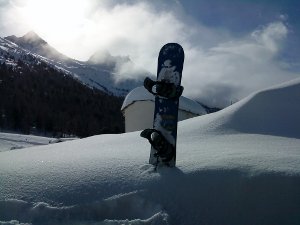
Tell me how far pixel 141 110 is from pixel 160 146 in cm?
1547

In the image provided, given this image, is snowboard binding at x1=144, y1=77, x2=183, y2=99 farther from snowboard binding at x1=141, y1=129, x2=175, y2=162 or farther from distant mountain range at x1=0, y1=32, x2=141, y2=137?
distant mountain range at x1=0, y1=32, x2=141, y2=137

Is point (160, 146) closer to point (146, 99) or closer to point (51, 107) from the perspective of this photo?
point (146, 99)

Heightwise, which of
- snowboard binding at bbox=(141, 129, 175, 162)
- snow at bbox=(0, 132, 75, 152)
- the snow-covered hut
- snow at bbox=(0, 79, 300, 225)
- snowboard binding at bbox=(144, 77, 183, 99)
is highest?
the snow-covered hut

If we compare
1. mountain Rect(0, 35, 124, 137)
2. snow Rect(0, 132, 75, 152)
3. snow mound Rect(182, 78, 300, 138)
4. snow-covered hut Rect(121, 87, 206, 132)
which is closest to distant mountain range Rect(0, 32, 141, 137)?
mountain Rect(0, 35, 124, 137)

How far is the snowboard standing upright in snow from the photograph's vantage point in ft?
13.8

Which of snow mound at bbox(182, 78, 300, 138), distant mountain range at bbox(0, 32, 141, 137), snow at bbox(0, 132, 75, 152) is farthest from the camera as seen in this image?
distant mountain range at bbox(0, 32, 141, 137)

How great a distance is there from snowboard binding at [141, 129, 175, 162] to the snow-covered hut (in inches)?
569

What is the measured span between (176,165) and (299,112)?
292cm

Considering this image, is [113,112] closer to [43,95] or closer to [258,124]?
[43,95]

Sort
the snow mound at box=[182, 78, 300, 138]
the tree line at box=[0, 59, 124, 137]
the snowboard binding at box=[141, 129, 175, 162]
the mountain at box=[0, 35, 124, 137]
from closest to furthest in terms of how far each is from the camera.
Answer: the snowboard binding at box=[141, 129, 175, 162] → the snow mound at box=[182, 78, 300, 138] → the tree line at box=[0, 59, 124, 137] → the mountain at box=[0, 35, 124, 137]

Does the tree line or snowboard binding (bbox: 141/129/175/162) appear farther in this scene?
the tree line

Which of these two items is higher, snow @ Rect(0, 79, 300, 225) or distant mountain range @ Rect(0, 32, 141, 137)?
distant mountain range @ Rect(0, 32, 141, 137)

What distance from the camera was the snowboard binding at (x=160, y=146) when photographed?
4.18 meters

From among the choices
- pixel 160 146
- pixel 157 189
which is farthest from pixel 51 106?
pixel 157 189
